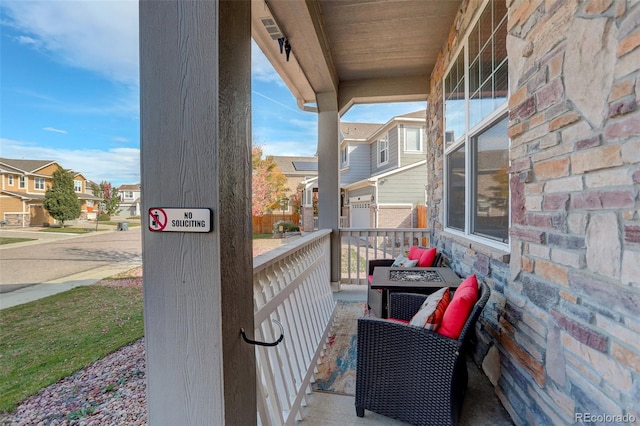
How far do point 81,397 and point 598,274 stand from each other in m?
2.84

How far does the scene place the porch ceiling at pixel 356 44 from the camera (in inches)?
118

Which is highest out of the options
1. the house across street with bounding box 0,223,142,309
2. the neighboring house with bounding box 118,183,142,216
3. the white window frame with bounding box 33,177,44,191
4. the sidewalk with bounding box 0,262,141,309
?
the white window frame with bounding box 33,177,44,191

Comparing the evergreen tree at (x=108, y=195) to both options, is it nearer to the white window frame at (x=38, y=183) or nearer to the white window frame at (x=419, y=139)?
the white window frame at (x=38, y=183)

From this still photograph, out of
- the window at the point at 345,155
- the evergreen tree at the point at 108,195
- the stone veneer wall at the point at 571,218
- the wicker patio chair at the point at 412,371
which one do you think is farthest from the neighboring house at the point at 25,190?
the window at the point at 345,155

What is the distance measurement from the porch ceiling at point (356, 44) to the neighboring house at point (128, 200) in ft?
6.80

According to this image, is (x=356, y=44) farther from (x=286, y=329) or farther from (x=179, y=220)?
(x=179, y=220)

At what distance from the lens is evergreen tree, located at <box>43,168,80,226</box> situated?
1559mm

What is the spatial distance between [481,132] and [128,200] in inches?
114

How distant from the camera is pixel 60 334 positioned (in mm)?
1820

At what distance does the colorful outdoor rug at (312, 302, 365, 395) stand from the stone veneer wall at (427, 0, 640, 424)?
3.58ft

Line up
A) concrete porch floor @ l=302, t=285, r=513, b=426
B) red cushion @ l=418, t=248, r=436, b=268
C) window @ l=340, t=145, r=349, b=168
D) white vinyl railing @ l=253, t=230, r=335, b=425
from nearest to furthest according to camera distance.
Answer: white vinyl railing @ l=253, t=230, r=335, b=425, concrete porch floor @ l=302, t=285, r=513, b=426, red cushion @ l=418, t=248, r=436, b=268, window @ l=340, t=145, r=349, b=168

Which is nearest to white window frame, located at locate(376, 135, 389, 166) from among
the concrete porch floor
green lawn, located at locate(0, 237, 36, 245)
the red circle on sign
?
the concrete porch floor

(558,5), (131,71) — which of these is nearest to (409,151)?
(558,5)

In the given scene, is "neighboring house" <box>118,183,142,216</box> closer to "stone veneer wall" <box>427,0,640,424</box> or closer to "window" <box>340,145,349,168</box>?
"stone veneer wall" <box>427,0,640,424</box>
